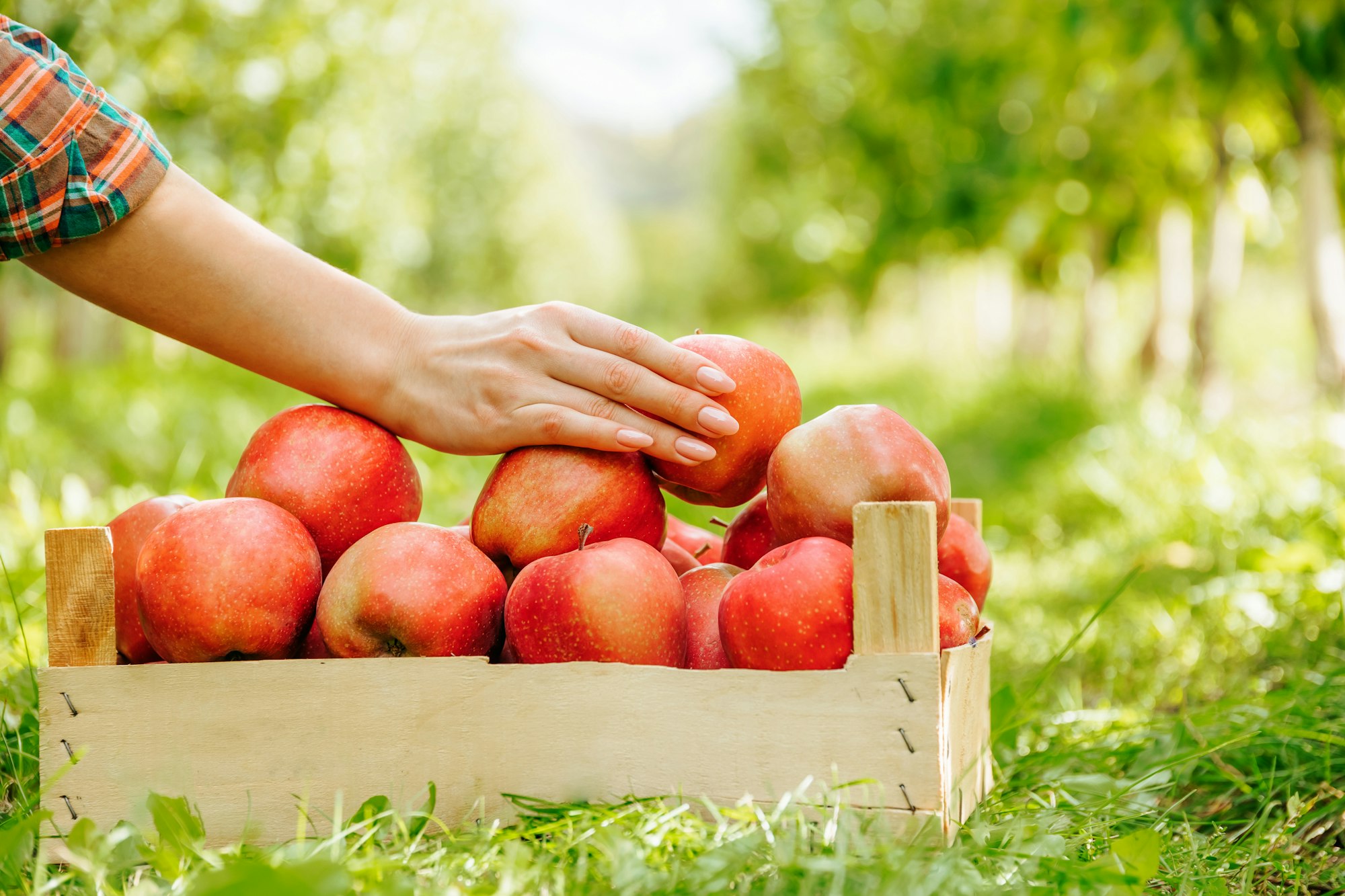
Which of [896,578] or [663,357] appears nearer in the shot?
[896,578]

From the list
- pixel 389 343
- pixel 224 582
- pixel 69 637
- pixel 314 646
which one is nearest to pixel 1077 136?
pixel 389 343

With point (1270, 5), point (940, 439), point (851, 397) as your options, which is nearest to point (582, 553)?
point (1270, 5)

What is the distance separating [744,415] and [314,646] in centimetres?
78

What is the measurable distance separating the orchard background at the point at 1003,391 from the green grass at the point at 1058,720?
1cm

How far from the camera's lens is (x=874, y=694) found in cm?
134

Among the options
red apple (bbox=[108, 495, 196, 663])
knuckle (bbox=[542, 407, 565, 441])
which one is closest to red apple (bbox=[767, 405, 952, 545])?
knuckle (bbox=[542, 407, 565, 441])

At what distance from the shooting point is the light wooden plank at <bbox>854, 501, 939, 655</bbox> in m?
1.32

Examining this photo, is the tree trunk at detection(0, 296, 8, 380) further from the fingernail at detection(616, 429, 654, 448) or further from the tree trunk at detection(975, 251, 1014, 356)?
the tree trunk at detection(975, 251, 1014, 356)

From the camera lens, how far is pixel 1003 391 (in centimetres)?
791

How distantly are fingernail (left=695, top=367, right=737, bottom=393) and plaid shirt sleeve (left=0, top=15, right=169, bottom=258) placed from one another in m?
0.92

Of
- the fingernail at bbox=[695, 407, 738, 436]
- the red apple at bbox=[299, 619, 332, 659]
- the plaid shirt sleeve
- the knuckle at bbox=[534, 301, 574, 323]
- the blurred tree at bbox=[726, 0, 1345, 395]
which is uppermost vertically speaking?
the blurred tree at bbox=[726, 0, 1345, 395]

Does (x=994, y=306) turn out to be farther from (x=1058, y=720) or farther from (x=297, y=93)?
(x=1058, y=720)

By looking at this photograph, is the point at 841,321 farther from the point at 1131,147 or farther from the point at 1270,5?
the point at 1270,5

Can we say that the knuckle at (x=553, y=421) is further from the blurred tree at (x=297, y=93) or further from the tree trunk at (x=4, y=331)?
the tree trunk at (x=4, y=331)
